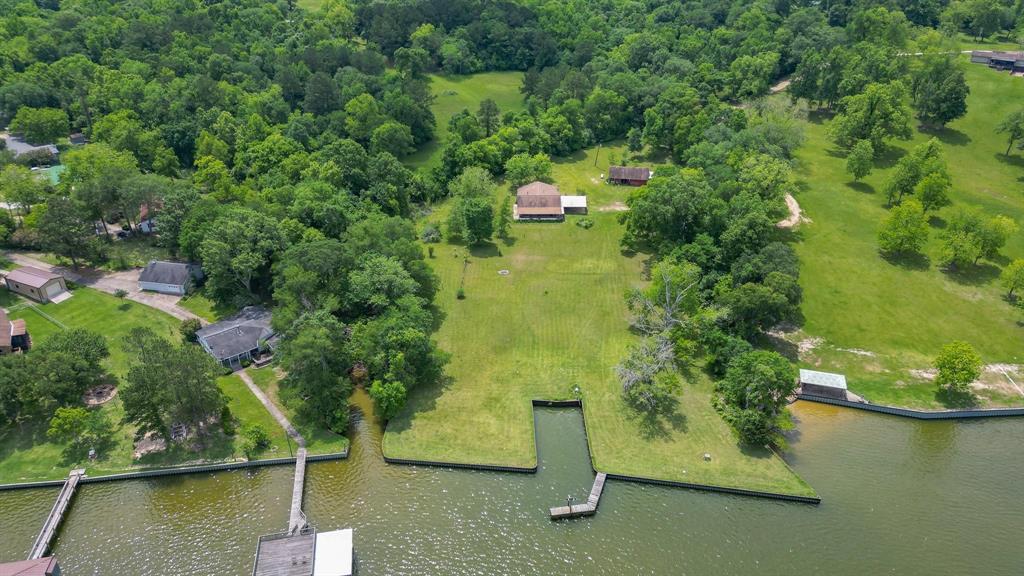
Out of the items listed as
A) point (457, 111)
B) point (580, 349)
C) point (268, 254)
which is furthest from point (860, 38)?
point (268, 254)

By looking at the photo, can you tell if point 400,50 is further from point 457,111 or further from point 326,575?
point 326,575

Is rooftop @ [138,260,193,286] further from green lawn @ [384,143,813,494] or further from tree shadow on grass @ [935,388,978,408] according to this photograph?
tree shadow on grass @ [935,388,978,408]

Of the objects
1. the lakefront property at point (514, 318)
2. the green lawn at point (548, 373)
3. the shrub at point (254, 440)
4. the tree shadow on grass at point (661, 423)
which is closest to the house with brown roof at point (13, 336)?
the lakefront property at point (514, 318)

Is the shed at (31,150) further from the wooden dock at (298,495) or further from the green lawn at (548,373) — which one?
the wooden dock at (298,495)

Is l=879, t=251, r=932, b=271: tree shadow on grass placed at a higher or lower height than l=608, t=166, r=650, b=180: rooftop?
lower

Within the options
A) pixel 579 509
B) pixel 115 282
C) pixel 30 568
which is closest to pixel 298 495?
pixel 30 568

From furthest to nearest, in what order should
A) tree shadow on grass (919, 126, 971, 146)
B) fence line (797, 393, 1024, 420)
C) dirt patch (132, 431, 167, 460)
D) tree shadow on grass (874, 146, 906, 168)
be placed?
1. tree shadow on grass (919, 126, 971, 146)
2. tree shadow on grass (874, 146, 906, 168)
3. fence line (797, 393, 1024, 420)
4. dirt patch (132, 431, 167, 460)

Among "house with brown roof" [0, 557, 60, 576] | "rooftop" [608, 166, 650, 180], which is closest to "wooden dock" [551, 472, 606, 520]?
"house with brown roof" [0, 557, 60, 576]
